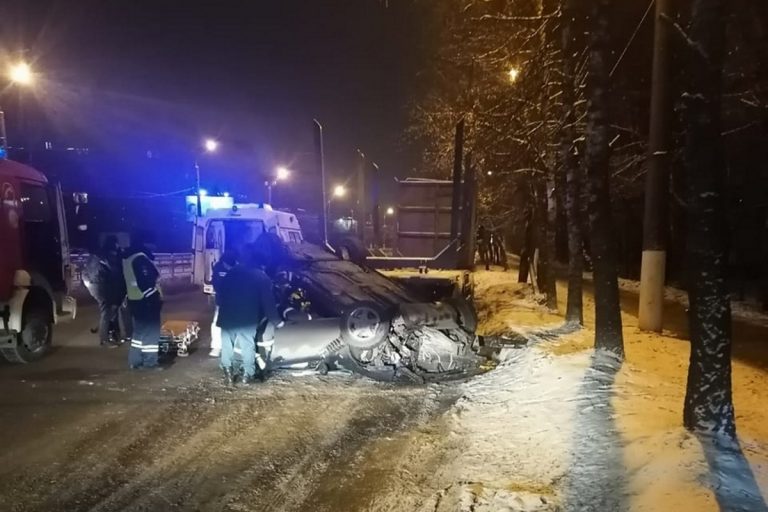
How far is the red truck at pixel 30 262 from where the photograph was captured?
27.5 feet

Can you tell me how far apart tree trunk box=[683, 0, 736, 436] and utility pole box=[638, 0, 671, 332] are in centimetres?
497

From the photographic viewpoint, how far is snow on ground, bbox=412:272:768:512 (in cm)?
413

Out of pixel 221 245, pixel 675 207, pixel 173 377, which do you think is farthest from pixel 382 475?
pixel 675 207

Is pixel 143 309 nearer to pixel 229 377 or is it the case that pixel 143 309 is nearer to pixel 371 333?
pixel 229 377

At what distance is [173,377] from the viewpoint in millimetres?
7910

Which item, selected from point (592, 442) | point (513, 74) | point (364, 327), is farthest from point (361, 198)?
point (592, 442)

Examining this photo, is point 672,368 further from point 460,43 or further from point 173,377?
point 460,43

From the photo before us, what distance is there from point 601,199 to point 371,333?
3.43m

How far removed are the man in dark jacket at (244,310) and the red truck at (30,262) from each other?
3113 millimetres

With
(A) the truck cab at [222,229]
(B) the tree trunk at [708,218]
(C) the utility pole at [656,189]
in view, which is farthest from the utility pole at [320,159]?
(B) the tree trunk at [708,218]

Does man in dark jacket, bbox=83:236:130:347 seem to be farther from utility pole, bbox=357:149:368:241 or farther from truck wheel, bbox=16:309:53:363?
utility pole, bbox=357:149:368:241

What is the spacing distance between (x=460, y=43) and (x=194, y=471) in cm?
1199

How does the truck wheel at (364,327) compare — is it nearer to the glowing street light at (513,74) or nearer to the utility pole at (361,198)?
the utility pole at (361,198)

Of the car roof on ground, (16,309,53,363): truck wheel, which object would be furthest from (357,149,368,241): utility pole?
(16,309,53,363): truck wheel
